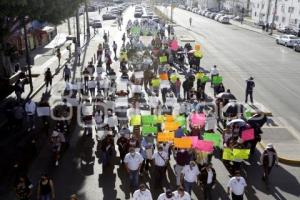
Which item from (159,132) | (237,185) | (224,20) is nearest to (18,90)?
(159,132)

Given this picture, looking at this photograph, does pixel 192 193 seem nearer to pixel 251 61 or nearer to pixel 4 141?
pixel 4 141

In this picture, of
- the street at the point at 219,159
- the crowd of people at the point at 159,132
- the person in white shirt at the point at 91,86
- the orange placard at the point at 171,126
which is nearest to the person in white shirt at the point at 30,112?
the crowd of people at the point at 159,132

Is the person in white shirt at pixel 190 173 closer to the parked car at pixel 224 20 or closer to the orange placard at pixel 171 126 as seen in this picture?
the orange placard at pixel 171 126

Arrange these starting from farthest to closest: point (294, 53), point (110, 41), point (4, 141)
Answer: point (110, 41) < point (294, 53) < point (4, 141)

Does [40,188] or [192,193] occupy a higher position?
[40,188]

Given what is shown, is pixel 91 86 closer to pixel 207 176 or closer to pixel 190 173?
pixel 190 173

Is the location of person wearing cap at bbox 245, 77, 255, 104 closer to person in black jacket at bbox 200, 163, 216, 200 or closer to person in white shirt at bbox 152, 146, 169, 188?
person in white shirt at bbox 152, 146, 169, 188

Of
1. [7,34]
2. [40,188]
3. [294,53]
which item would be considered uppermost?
[7,34]

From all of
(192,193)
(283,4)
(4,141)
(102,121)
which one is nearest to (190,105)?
(102,121)

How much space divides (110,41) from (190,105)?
29481mm

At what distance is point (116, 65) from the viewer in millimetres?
31781

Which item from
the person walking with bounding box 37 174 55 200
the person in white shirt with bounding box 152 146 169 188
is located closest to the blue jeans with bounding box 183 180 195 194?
the person in white shirt with bounding box 152 146 169 188

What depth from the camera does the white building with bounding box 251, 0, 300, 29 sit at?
209 feet

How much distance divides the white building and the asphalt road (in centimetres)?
1392
